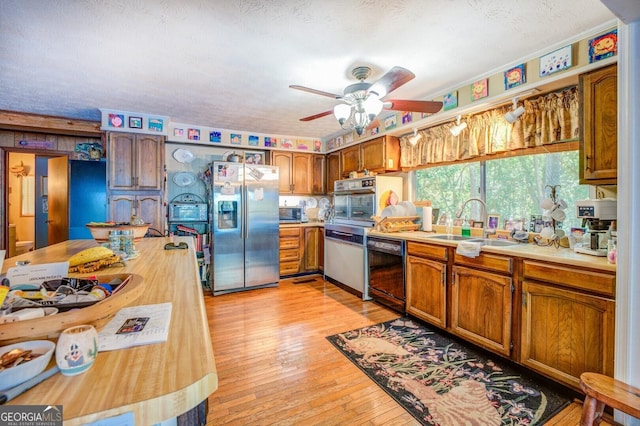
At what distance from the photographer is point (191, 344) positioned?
709 millimetres

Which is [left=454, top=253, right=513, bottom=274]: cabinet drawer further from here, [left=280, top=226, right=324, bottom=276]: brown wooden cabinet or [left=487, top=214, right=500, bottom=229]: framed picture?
[left=280, top=226, right=324, bottom=276]: brown wooden cabinet

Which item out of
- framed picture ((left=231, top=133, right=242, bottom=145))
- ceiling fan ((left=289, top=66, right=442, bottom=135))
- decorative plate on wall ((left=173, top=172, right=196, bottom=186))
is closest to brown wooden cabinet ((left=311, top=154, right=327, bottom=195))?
framed picture ((left=231, top=133, right=242, bottom=145))

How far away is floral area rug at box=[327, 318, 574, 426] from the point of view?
1.67 metres

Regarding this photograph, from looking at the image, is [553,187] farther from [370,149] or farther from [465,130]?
[370,149]

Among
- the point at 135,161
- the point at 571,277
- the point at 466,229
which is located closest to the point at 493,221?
the point at 466,229

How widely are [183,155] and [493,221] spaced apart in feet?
14.0

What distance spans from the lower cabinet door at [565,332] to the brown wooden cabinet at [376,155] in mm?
2198

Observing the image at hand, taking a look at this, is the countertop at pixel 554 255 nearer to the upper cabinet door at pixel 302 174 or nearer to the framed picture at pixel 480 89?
the framed picture at pixel 480 89

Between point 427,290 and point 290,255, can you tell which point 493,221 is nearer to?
point 427,290

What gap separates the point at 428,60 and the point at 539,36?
731mm

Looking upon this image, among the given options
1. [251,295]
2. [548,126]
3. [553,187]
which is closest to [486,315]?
[553,187]

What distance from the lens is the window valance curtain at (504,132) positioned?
2.26 metres

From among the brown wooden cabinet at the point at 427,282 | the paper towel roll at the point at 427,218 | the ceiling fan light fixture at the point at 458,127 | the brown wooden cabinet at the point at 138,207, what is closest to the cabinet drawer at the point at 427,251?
the brown wooden cabinet at the point at 427,282

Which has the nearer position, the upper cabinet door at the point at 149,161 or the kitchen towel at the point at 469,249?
the kitchen towel at the point at 469,249
